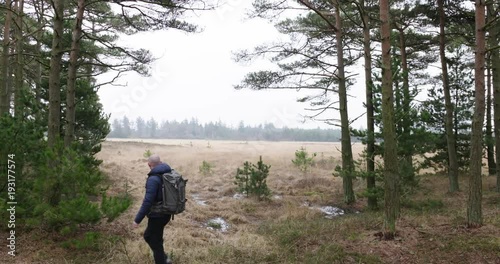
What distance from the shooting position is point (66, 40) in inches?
443

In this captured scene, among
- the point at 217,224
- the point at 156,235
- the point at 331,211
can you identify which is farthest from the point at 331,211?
the point at 156,235

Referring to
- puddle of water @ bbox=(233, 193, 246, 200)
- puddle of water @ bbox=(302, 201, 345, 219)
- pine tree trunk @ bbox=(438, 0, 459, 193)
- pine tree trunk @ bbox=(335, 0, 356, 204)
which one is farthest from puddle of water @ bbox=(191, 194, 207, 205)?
pine tree trunk @ bbox=(438, 0, 459, 193)

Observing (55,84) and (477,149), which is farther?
(55,84)

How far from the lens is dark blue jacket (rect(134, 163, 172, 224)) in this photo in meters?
4.80

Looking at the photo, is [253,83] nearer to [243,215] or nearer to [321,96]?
[321,96]

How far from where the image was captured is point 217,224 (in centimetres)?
948

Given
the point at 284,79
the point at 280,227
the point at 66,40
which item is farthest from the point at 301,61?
the point at 66,40

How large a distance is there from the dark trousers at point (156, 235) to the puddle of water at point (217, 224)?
4.01 meters

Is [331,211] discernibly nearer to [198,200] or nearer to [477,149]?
[198,200]

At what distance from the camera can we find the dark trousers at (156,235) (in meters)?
5.02

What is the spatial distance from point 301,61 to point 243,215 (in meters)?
6.33

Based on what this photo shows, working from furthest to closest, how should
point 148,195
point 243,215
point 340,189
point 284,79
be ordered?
point 340,189 → point 284,79 → point 243,215 → point 148,195

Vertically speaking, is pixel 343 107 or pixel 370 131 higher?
pixel 343 107

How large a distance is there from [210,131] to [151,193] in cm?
14094
